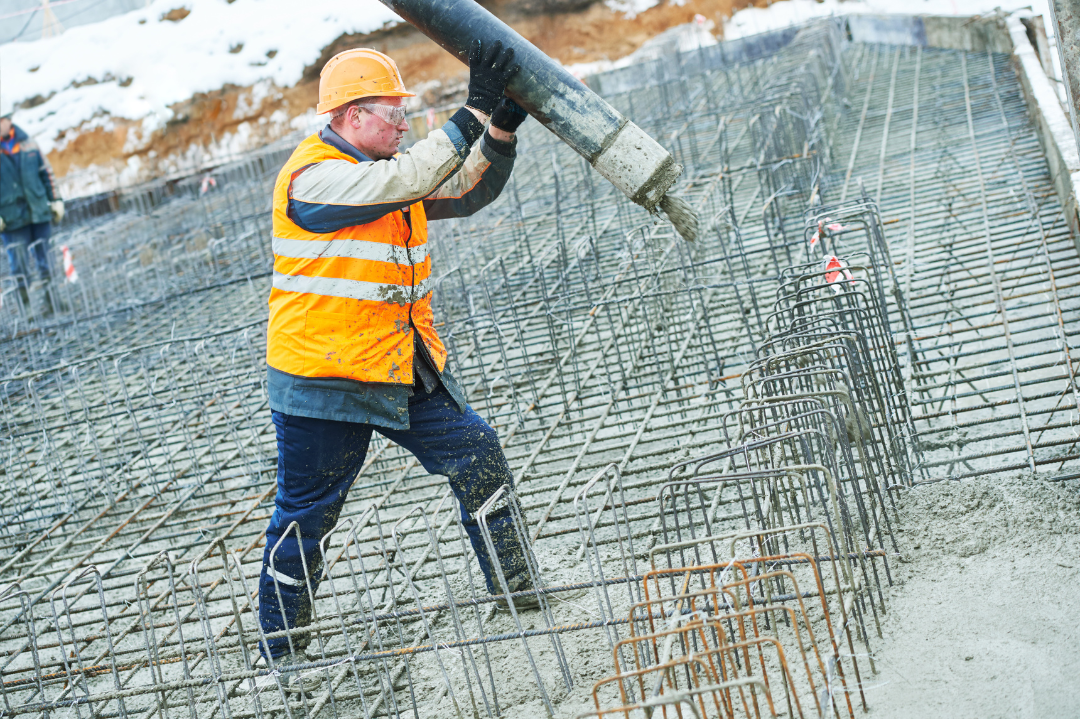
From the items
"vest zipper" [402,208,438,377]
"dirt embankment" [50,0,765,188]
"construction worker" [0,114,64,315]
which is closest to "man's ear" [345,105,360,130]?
"vest zipper" [402,208,438,377]

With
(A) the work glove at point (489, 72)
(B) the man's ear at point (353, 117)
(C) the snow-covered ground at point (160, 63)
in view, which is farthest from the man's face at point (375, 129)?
(C) the snow-covered ground at point (160, 63)

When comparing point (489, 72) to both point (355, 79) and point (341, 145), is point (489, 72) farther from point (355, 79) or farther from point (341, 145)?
point (341, 145)

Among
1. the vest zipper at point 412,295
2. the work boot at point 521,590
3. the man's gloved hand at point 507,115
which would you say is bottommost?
the work boot at point 521,590

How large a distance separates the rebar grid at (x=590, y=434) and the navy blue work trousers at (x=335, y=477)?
0.16 meters

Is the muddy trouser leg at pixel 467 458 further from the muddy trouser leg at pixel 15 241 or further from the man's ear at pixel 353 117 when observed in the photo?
the muddy trouser leg at pixel 15 241

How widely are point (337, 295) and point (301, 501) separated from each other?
0.77m

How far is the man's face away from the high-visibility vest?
122mm

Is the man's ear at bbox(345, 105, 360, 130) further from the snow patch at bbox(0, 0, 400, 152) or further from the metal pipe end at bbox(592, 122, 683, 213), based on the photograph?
the snow patch at bbox(0, 0, 400, 152)

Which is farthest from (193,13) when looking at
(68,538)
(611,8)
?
(68,538)

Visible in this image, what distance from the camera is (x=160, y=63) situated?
27.3 metres

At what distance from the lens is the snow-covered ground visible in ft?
88.0

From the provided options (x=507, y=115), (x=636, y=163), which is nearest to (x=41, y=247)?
(x=507, y=115)

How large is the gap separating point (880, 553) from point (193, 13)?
28.6 metres

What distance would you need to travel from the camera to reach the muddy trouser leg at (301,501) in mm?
3684
